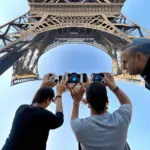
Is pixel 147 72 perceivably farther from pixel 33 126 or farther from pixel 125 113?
pixel 33 126

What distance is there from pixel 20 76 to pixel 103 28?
5.64 meters

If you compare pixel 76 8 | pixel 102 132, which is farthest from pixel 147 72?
pixel 76 8

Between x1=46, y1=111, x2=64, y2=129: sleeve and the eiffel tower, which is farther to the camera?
the eiffel tower

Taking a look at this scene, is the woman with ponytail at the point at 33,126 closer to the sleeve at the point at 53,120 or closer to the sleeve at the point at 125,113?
the sleeve at the point at 53,120

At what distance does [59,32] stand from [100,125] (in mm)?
16273

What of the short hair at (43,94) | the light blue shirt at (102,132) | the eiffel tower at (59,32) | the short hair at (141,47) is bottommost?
the light blue shirt at (102,132)

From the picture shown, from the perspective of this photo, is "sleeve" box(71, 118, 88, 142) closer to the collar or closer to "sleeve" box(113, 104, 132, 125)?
"sleeve" box(113, 104, 132, 125)

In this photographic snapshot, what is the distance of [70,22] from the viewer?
53.1ft

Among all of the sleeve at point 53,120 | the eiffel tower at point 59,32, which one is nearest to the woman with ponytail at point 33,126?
the sleeve at point 53,120

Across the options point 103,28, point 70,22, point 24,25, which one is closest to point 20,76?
point 24,25

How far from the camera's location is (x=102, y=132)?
6.33 ft

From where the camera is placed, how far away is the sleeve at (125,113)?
200cm

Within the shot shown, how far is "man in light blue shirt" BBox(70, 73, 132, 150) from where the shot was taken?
6.31 feet

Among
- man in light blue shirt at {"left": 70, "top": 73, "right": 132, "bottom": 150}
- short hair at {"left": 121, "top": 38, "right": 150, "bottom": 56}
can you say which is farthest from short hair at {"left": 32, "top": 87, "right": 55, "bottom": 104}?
short hair at {"left": 121, "top": 38, "right": 150, "bottom": 56}
